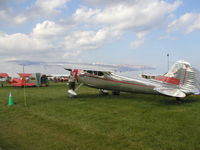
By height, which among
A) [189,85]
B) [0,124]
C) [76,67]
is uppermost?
[76,67]

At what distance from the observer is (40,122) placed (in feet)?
19.6

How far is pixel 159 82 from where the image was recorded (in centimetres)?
926

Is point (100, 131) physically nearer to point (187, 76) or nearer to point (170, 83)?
point (170, 83)

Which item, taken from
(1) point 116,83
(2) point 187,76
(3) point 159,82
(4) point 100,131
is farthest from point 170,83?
(4) point 100,131

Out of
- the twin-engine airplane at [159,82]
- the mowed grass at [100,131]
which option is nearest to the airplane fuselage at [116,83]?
the twin-engine airplane at [159,82]

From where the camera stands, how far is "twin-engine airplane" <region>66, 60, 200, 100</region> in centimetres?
859

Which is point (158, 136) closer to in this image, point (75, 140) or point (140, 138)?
point (140, 138)

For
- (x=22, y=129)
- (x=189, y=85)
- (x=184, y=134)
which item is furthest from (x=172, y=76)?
(x=22, y=129)

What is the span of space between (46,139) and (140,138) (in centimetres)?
213

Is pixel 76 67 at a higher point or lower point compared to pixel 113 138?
higher

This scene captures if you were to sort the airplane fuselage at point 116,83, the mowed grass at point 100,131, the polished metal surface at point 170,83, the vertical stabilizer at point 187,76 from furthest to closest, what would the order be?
the airplane fuselage at point 116,83 < the vertical stabilizer at point 187,76 < the polished metal surface at point 170,83 < the mowed grass at point 100,131

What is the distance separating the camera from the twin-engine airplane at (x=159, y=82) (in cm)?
859

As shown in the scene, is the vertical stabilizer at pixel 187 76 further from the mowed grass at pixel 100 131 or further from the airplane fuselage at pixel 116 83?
the mowed grass at pixel 100 131

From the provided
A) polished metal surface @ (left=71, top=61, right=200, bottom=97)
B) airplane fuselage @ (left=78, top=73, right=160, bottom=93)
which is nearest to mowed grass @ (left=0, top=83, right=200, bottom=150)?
polished metal surface @ (left=71, top=61, right=200, bottom=97)
